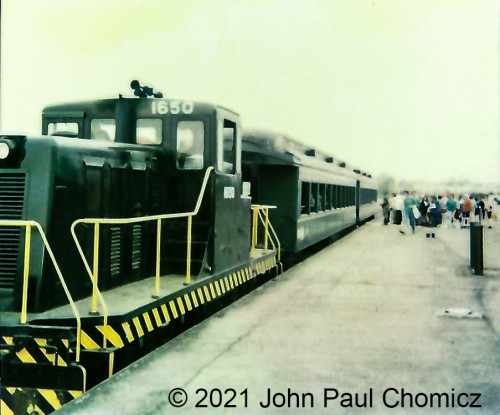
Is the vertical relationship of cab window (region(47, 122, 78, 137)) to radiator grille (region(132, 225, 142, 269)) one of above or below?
above

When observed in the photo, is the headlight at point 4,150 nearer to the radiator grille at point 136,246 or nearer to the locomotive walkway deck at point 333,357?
the radiator grille at point 136,246

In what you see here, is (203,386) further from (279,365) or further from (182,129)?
(182,129)

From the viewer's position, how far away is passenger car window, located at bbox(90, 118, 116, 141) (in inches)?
272

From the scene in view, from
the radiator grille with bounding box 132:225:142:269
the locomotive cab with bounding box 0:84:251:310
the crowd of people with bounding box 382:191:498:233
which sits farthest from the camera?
the crowd of people with bounding box 382:191:498:233

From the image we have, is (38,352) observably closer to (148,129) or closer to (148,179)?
(148,179)

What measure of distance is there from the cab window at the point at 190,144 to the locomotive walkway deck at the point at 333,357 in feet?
6.09

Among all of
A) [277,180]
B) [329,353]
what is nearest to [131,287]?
[329,353]

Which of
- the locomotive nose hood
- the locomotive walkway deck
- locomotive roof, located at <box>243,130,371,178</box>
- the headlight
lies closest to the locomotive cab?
the locomotive nose hood

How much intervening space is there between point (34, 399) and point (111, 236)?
1.89 meters

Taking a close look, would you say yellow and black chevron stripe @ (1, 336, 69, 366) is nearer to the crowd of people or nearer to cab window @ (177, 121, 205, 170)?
cab window @ (177, 121, 205, 170)

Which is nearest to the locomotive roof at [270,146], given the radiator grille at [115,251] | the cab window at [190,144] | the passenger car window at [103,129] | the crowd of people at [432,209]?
the cab window at [190,144]

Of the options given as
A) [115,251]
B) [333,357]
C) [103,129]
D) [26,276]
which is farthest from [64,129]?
[333,357]

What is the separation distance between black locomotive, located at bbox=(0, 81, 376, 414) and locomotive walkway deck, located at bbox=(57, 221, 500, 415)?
1.18ft

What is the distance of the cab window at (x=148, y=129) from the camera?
6973 mm
